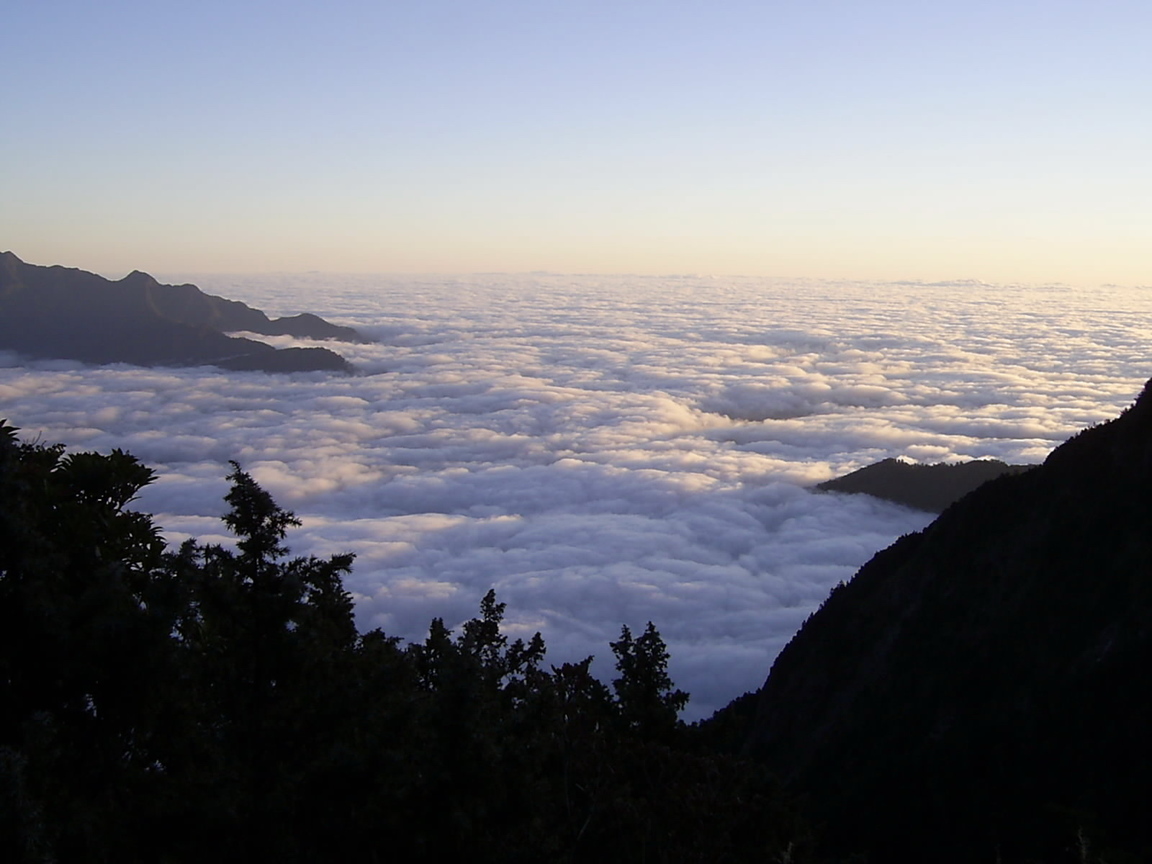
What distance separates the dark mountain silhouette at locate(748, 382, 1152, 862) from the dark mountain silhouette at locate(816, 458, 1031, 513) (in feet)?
236

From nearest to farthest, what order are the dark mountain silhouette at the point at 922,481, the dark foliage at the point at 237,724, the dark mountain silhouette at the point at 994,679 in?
the dark foliage at the point at 237,724 < the dark mountain silhouette at the point at 994,679 < the dark mountain silhouette at the point at 922,481

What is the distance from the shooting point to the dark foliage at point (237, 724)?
36.0 feet

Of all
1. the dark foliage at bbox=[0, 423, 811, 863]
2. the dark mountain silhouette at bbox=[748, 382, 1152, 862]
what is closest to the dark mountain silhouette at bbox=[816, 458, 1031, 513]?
the dark mountain silhouette at bbox=[748, 382, 1152, 862]

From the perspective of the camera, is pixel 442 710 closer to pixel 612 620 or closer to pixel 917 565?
pixel 917 565

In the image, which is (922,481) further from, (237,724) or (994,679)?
(237,724)

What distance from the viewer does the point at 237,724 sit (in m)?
12.1

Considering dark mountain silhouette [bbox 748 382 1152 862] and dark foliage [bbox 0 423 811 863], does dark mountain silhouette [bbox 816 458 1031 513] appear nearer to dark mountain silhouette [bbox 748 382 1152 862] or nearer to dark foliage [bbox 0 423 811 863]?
dark mountain silhouette [bbox 748 382 1152 862]

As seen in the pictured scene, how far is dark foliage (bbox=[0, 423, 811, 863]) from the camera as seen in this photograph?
10977 mm

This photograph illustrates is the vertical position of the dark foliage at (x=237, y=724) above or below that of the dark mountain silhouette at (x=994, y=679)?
above

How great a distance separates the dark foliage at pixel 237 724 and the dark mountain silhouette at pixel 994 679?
17360mm

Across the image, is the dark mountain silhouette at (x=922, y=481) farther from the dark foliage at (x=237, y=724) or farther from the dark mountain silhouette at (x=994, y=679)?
the dark foliage at (x=237, y=724)

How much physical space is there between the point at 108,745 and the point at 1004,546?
4186 centimetres

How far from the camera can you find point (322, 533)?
4368 inches

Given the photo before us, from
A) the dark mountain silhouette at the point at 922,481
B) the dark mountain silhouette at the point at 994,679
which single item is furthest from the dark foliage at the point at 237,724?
the dark mountain silhouette at the point at 922,481
